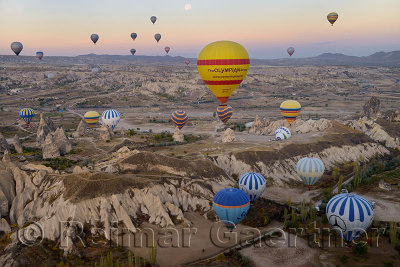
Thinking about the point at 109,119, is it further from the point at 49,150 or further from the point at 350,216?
the point at 350,216

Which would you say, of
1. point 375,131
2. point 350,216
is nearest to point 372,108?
point 375,131

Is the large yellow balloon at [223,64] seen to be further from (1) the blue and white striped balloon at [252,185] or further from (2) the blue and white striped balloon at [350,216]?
(2) the blue and white striped balloon at [350,216]

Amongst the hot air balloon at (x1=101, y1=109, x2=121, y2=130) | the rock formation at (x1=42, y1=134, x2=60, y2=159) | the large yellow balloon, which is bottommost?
the rock formation at (x1=42, y1=134, x2=60, y2=159)

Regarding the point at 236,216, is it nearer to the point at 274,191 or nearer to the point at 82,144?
the point at 274,191

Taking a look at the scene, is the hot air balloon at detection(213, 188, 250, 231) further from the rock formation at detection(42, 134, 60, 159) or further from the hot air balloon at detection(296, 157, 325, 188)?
the rock formation at detection(42, 134, 60, 159)

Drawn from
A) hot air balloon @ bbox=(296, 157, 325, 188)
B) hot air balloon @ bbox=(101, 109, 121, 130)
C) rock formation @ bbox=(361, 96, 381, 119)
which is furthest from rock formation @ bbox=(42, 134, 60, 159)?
rock formation @ bbox=(361, 96, 381, 119)

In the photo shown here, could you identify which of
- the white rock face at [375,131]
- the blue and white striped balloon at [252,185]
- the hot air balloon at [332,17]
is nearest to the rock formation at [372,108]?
the white rock face at [375,131]
